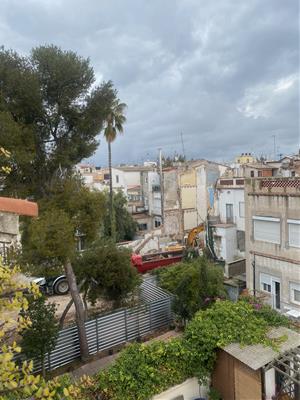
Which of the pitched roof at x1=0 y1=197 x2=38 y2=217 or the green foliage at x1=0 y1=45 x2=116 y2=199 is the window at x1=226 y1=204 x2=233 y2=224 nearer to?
the green foliage at x1=0 y1=45 x2=116 y2=199

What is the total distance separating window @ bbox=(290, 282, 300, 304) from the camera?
1529 cm

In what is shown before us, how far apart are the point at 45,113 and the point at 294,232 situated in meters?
11.7

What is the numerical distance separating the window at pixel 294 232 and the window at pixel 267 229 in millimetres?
623

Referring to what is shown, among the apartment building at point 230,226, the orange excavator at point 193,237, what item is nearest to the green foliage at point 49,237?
the apartment building at point 230,226

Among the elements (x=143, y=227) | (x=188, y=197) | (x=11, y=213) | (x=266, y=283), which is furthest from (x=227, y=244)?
(x=11, y=213)

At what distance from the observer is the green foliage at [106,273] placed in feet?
45.3

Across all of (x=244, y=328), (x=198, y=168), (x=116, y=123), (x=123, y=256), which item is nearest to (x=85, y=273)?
(x=123, y=256)

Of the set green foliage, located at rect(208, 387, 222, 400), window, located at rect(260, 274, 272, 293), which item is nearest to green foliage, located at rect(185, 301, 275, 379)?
green foliage, located at rect(208, 387, 222, 400)

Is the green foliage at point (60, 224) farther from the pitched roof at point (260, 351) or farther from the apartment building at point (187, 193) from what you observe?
the apartment building at point (187, 193)

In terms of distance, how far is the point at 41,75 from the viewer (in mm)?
11438

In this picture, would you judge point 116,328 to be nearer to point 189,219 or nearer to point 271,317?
point 271,317

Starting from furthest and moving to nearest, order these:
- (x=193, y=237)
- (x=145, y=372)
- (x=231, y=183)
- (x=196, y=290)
Result: (x=193, y=237), (x=231, y=183), (x=196, y=290), (x=145, y=372)

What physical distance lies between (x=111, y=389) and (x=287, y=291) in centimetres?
1104

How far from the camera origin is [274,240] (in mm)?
16344
